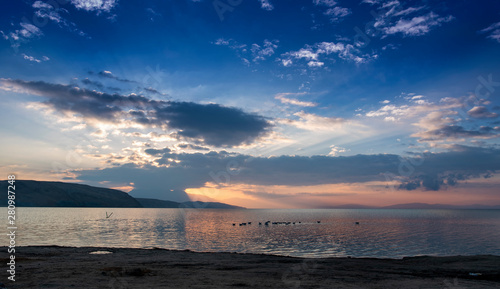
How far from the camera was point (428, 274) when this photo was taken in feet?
74.5

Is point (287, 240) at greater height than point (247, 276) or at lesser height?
lesser

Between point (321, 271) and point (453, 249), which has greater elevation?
point (321, 271)

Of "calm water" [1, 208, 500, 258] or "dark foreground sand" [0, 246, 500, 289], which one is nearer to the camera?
"dark foreground sand" [0, 246, 500, 289]

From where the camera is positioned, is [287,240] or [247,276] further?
[287,240]

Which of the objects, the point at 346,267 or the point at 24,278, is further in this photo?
the point at 346,267

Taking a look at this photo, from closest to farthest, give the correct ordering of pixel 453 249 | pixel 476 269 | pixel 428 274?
pixel 428 274, pixel 476 269, pixel 453 249

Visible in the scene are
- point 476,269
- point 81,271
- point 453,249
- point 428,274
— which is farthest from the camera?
point 453,249

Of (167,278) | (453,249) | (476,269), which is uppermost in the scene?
(167,278)

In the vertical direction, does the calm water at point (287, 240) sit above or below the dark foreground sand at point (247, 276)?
below

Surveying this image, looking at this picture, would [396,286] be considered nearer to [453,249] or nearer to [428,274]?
[428,274]

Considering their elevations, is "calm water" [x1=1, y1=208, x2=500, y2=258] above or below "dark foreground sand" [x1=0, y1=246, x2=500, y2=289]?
below

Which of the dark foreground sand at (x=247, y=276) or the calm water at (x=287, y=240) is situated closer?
the dark foreground sand at (x=247, y=276)

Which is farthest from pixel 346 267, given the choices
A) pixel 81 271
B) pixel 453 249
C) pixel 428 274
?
pixel 453 249

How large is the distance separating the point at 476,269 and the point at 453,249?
28.7m
